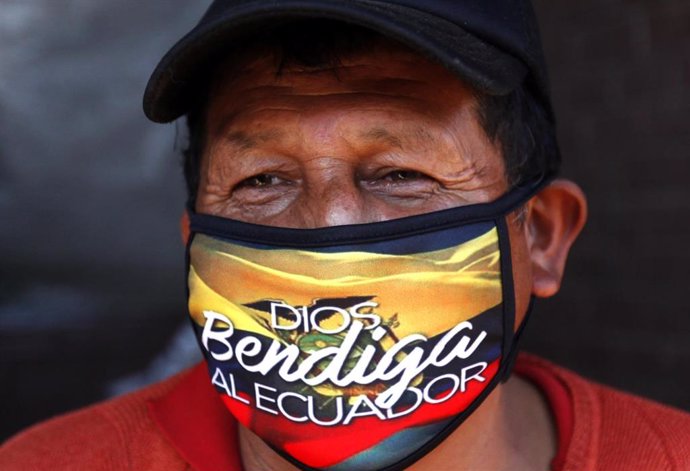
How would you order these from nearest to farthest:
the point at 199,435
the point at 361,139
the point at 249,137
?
the point at 361,139 → the point at 249,137 → the point at 199,435

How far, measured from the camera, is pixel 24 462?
7.33ft

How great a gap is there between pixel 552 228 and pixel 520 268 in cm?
25

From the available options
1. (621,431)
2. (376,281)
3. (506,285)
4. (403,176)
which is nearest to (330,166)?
(403,176)

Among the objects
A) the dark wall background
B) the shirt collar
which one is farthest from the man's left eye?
the dark wall background

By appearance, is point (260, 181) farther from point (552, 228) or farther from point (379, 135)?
point (552, 228)

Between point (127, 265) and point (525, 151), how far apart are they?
1.88 m

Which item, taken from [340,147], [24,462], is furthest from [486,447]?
[24,462]

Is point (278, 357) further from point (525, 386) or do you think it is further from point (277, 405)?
point (525, 386)

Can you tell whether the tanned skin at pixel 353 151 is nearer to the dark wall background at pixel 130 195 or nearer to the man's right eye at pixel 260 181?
the man's right eye at pixel 260 181

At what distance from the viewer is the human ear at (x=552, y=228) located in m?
2.28

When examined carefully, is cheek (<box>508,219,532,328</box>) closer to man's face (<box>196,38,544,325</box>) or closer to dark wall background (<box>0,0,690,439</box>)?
man's face (<box>196,38,544,325</box>)

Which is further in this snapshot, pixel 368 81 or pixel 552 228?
pixel 552 228

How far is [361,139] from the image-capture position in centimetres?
197

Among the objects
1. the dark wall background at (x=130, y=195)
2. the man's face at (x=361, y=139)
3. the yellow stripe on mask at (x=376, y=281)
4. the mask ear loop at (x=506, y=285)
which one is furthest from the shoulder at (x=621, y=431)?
the dark wall background at (x=130, y=195)
